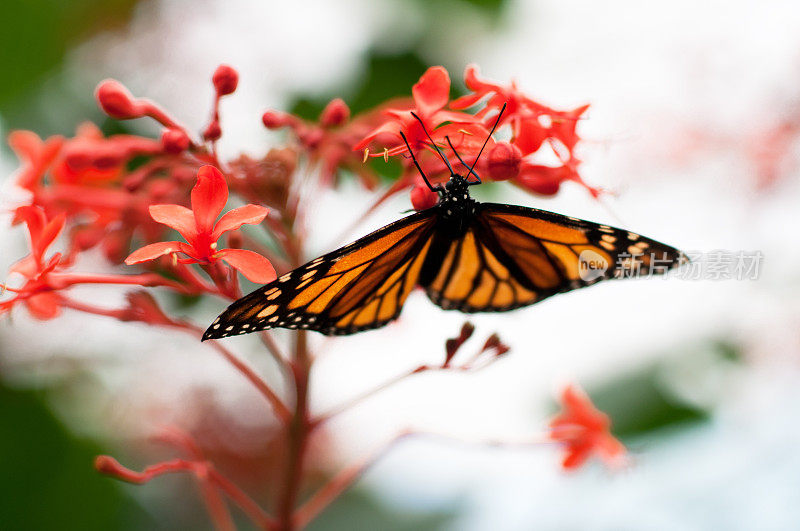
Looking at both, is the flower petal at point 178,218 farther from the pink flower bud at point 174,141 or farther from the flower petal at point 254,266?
the pink flower bud at point 174,141

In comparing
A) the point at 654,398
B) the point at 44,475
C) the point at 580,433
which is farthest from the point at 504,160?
the point at 44,475

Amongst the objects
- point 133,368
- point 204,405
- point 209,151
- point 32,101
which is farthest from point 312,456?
point 209,151

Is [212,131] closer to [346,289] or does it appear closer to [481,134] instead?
[346,289]

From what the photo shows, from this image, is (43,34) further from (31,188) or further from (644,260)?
(644,260)

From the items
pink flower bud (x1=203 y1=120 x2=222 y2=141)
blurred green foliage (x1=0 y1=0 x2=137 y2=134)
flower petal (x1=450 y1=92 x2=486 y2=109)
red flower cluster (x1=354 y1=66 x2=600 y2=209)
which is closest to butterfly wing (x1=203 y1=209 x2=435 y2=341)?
red flower cluster (x1=354 y1=66 x2=600 y2=209)

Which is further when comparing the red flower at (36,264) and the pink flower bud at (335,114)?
the pink flower bud at (335,114)

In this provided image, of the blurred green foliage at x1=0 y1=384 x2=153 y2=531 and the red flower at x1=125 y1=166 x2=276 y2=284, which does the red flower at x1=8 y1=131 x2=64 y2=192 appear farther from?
the blurred green foliage at x1=0 y1=384 x2=153 y2=531

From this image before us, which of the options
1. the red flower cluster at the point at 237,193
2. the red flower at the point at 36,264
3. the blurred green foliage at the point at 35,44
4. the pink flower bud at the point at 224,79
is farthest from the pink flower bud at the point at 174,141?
the blurred green foliage at the point at 35,44
